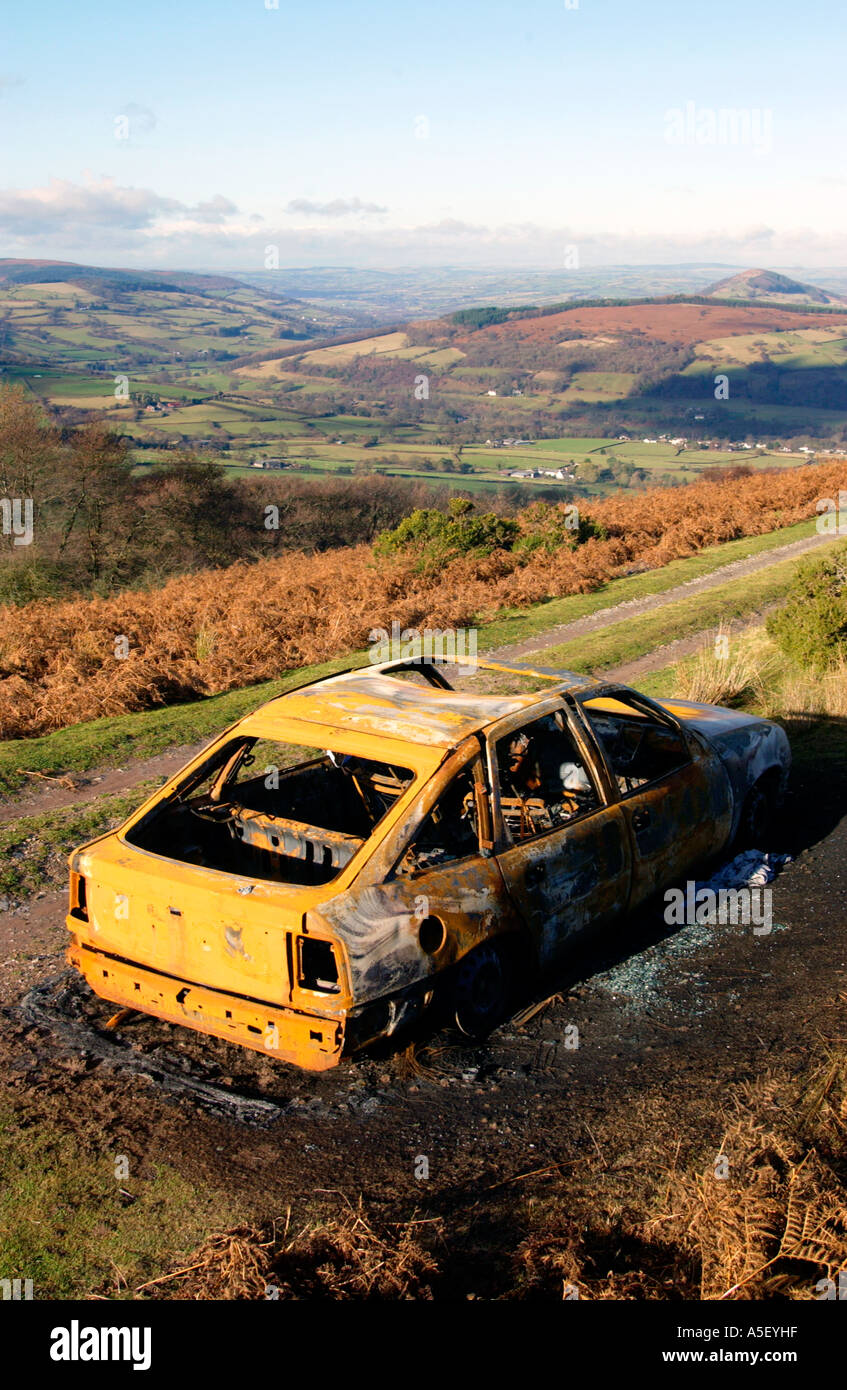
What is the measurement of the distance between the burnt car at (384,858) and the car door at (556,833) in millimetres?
12

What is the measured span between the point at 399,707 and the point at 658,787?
165 cm

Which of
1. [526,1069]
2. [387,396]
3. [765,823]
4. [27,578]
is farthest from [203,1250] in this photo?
[387,396]

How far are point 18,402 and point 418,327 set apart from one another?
9218 cm

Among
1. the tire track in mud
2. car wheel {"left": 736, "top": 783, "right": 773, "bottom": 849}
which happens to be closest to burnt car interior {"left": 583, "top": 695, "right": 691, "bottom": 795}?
car wheel {"left": 736, "top": 783, "right": 773, "bottom": 849}

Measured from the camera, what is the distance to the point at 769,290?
173250 millimetres

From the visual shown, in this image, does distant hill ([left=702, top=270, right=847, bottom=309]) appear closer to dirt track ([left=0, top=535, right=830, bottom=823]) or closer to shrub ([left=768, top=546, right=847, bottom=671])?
dirt track ([left=0, top=535, right=830, bottom=823])

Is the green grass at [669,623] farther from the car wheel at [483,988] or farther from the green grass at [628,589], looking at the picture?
the car wheel at [483,988]

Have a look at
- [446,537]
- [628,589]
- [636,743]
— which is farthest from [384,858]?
[446,537]

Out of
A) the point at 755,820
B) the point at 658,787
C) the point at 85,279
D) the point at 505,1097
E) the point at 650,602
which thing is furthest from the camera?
the point at 85,279

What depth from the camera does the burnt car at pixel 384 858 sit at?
408 cm

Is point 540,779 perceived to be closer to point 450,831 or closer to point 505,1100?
point 450,831

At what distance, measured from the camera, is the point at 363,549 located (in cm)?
2425

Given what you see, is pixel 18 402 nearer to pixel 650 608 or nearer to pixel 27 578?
pixel 27 578

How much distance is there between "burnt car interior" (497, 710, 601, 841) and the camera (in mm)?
5691
